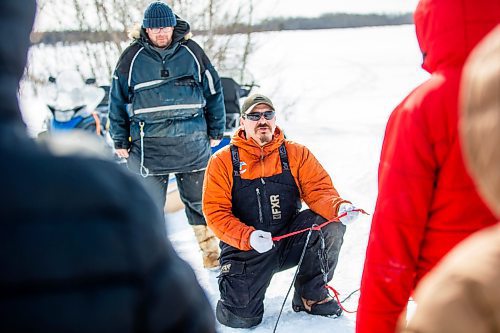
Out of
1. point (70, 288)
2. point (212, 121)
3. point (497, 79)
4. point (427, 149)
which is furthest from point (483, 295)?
point (212, 121)

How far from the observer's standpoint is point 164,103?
13.9 ft

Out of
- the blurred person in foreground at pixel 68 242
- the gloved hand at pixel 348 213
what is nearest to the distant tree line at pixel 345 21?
the gloved hand at pixel 348 213

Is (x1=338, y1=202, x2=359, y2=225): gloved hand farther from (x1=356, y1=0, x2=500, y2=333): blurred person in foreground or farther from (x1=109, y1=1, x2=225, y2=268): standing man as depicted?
(x1=356, y1=0, x2=500, y2=333): blurred person in foreground

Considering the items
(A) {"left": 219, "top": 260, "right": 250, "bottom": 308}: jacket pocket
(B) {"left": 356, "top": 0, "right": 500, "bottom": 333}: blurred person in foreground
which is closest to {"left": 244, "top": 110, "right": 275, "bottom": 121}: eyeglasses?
(A) {"left": 219, "top": 260, "right": 250, "bottom": 308}: jacket pocket

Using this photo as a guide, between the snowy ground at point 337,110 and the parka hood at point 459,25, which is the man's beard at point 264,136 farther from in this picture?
the parka hood at point 459,25

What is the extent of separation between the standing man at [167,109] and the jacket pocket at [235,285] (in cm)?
78

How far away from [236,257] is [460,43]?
2236 millimetres

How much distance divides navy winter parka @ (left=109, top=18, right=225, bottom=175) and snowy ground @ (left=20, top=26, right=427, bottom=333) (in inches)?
32.1

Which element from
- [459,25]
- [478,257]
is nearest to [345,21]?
[459,25]

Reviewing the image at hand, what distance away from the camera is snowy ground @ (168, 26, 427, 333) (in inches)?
159

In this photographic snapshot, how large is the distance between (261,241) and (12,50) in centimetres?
270

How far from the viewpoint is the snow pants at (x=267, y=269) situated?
3.57m

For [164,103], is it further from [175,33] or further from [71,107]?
[71,107]

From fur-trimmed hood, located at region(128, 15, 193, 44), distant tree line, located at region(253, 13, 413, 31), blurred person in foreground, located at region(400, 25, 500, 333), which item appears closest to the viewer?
blurred person in foreground, located at region(400, 25, 500, 333)
